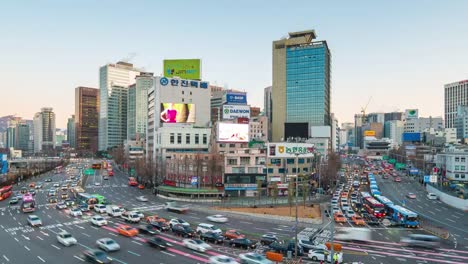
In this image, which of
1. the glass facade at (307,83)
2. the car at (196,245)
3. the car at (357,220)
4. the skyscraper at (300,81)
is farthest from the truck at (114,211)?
the glass facade at (307,83)

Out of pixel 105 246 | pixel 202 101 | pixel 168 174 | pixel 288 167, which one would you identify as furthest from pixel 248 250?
pixel 202 101

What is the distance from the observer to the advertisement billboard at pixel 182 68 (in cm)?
12688

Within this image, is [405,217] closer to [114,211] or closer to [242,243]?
[242,243]

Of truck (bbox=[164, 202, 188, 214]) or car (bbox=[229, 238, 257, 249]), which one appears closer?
car (bbox=[229, 238, 257, 249])

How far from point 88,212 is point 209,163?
3052cm

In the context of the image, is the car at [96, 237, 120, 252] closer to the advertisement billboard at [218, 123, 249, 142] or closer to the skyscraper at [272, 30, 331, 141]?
the advertisement billboard at [218, 123, 249, 142]

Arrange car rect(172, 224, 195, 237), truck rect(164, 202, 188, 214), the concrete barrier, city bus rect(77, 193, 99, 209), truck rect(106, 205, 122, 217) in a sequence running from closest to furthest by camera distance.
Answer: car rect(172, 224, 195, 237)
truck rect(106, 205, 122, 217)
truck rect(164, 202, 188, 214)
city bus rect(77, 193, 99, 209)
the concrete barrier

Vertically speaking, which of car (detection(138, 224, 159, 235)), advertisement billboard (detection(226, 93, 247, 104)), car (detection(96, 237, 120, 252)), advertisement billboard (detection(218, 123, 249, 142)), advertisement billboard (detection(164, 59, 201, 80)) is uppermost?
advertisement billboard (detection(164, 59, 201, 80))

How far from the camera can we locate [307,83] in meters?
190

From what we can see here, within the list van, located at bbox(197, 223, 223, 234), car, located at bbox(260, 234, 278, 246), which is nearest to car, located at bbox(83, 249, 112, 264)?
van, located at bbox(197, 223, 223, 234)

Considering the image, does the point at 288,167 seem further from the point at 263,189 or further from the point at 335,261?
the point at 335,261

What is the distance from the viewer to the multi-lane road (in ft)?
121

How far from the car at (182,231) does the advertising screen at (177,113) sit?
67921mm

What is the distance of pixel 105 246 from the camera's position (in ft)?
125
